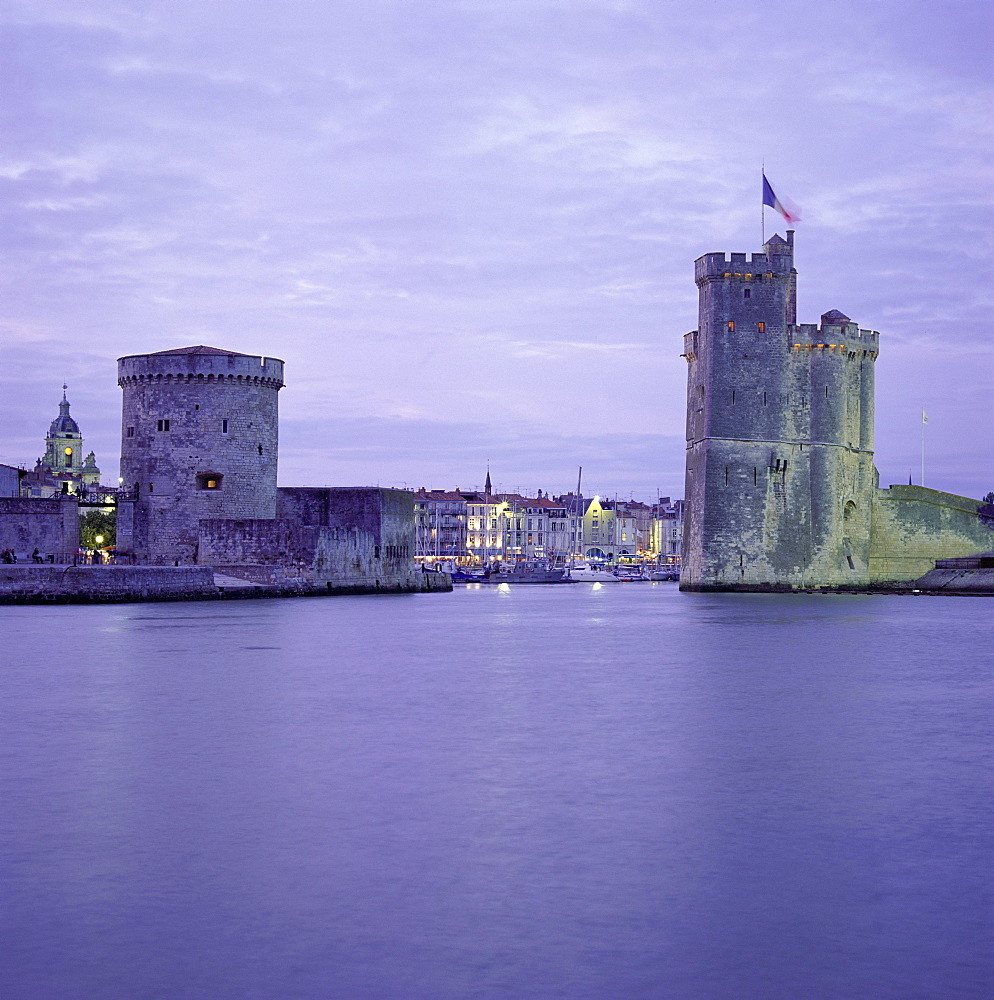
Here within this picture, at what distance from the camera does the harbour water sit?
17.4 ft

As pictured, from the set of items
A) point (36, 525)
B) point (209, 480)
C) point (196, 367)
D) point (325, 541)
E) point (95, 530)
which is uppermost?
point (196, 367)

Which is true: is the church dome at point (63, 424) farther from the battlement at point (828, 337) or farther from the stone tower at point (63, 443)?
the battlement at point (828, 337)

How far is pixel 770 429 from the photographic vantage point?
40.1 meters

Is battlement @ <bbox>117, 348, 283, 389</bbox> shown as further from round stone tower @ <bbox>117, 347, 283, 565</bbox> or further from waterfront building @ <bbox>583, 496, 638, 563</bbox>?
waterfront building @ <bbox>583, 496, 638, 563</bbox>

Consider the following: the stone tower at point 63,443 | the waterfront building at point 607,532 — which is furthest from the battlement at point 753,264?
the stone tower at point 63,443

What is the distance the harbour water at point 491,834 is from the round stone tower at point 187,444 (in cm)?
1710

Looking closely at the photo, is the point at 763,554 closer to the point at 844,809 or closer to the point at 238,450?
the point at 238,450

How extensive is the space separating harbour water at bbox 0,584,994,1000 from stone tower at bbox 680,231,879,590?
76.3ft

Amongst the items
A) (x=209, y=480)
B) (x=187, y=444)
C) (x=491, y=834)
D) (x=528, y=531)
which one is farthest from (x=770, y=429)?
(x=528, y=531)

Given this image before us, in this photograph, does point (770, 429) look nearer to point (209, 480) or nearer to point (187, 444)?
point (209, 480)

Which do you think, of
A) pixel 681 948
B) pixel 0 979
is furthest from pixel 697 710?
pixel 0 979

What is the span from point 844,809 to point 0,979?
204 inches

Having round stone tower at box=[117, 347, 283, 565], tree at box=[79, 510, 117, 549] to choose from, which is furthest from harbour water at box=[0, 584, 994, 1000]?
tree at box=[79, 510, 117, 549]

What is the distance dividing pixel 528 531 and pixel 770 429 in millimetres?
51637
